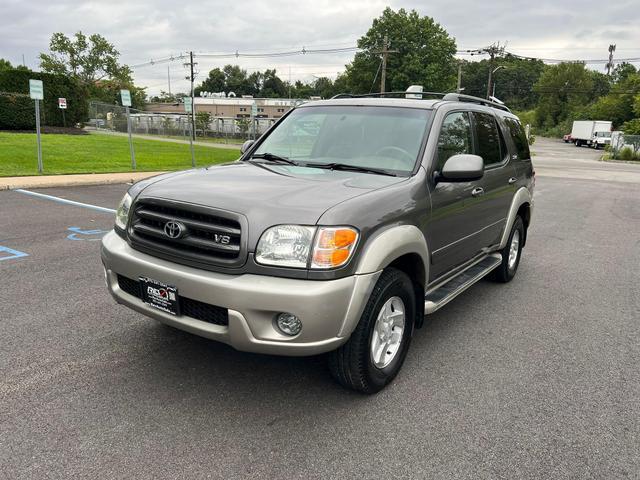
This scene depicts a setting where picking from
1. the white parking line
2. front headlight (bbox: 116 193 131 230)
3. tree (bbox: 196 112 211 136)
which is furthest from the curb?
tree (bbox: 196 112 211 136)

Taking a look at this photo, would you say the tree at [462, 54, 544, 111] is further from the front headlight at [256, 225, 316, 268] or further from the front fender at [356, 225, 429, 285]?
the front headlight at [256, 225, 316, 268]

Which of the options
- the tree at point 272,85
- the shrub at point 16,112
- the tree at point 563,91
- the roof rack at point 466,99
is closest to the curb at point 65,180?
the roof rack at point 466,99

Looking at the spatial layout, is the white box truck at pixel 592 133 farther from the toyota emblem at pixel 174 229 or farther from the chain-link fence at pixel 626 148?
the toyota emblem at pixel 174 229

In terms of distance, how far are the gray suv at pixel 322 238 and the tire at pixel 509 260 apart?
1.28 meters

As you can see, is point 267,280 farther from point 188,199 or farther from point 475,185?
point 475,185

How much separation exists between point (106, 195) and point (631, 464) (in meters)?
10.7

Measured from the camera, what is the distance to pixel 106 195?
11.1 metres

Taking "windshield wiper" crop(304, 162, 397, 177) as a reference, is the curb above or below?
below

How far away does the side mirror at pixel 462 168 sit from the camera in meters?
3.46

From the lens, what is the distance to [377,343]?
10.3ft

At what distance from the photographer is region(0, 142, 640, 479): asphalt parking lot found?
253cm

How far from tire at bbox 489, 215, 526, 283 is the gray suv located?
1275mm

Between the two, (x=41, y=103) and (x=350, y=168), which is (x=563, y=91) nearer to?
(x=41, y=103)

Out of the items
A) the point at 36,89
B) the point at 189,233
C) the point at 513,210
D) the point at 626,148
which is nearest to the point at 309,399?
the point at 189,233
